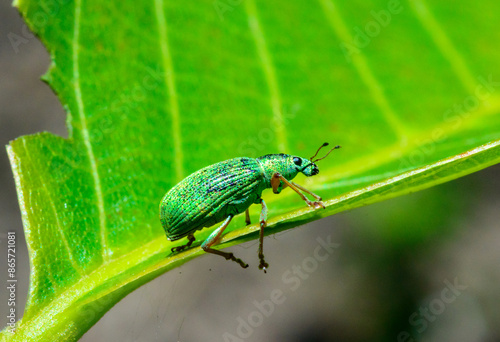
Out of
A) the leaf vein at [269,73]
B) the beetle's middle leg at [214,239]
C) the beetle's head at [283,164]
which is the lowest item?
the beetle's middle leg at [214,239]

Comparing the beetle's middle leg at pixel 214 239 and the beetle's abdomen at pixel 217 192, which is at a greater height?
the beetle's abdomen at pixel 217 192

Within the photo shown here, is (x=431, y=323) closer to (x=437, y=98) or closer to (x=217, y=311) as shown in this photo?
(x=217, y=311)

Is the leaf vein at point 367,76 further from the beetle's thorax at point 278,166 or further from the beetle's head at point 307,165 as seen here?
the beetle's thorax at point 278,166

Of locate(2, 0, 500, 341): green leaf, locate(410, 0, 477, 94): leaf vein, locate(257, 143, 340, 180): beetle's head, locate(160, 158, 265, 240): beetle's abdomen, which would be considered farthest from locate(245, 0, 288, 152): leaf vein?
locate(410, 0, 477, 94): leaf vein

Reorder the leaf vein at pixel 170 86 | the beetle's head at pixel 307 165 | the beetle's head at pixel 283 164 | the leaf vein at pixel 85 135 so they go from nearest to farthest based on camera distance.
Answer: the leaf vein at pixel 85 135 < the leaf vein at pixel 170 86 < the beetle's head at pixel 307 165 < the beetle's head at pixel 283 164

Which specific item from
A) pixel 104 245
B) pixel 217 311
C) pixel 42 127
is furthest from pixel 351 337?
pixel 42 127

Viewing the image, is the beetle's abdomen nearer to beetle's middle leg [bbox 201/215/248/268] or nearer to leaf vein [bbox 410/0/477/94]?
beetle's middle leg [bbox 201/215/248/268]

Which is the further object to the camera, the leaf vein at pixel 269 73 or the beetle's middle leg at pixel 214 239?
the leaf vein at pixel 269 73

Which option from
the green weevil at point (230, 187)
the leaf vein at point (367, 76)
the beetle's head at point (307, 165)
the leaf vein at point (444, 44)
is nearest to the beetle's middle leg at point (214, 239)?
the green weevil at point (230, 187)
